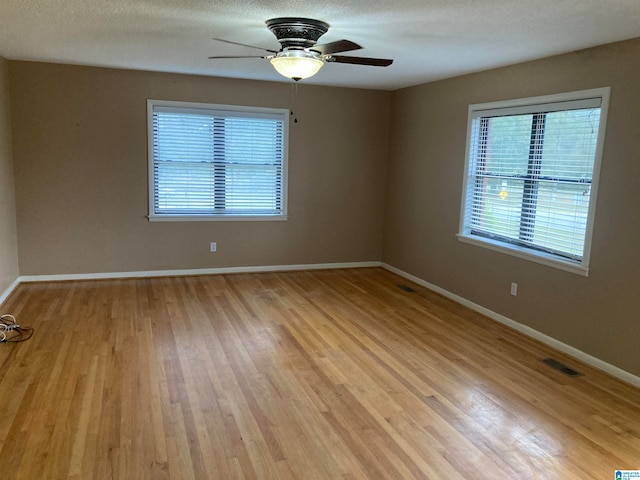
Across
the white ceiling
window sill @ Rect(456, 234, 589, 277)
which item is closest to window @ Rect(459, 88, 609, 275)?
window sill @ Rect(456, 234, 589, 277)

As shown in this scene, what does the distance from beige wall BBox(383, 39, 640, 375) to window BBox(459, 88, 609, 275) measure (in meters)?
0.10

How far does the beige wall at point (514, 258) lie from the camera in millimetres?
3359

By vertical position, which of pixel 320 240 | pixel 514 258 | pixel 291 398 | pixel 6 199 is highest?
pixel 6 199

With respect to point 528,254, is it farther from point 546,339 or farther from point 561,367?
point 561,367

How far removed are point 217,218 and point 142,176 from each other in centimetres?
98

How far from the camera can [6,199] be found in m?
4.79

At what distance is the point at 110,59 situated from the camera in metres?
4.68

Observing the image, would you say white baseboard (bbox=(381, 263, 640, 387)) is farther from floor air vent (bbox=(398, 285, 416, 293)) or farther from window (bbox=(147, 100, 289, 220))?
window (bbox=(147, 100, 289, 220))

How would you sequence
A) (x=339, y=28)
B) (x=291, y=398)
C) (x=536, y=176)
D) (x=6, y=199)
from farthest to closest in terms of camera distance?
1. (x=6, y=199)
2. (x=536, y=176)
3. (x=339, y=28)
4. (x=291, y=398)

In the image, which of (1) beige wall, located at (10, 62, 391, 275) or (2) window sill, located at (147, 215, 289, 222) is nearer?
(1) beige wall, located at (10, 62, 391, 275)

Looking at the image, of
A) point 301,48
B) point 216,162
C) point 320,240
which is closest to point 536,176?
point 301,48

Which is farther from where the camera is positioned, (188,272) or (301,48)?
(188,272)

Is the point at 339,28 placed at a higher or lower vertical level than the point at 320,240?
higher

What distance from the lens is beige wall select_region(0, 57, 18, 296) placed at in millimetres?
4645
